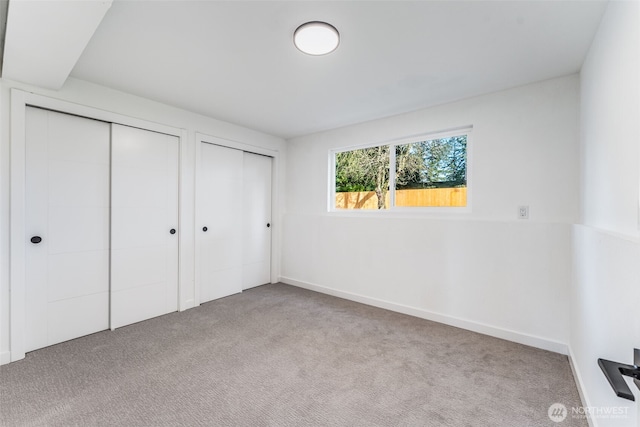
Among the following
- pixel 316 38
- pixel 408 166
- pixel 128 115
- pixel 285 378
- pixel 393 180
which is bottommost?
pixel 285 378

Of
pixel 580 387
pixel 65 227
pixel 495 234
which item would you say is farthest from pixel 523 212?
pixel 65 227

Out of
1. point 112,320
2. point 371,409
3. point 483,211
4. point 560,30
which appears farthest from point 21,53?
point 483,211

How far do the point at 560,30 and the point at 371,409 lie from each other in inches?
106

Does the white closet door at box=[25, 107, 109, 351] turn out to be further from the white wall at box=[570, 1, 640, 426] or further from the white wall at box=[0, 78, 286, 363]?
the white wall at box=[570, 1, 640, 426]

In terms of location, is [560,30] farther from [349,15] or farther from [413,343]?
[413,343]

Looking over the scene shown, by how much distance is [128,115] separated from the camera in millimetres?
2869

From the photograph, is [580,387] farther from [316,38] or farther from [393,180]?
[316,38]

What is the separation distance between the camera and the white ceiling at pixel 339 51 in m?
1.65

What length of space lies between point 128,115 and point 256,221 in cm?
211

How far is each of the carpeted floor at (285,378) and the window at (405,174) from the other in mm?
1463

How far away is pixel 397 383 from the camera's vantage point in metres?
1.96

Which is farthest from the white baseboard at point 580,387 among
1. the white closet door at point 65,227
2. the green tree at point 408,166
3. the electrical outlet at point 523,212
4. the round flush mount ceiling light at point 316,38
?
the white closet door at point 65,227

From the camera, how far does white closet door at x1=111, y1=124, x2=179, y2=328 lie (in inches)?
112

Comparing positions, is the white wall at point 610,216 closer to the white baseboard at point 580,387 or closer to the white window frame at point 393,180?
the white baseboard at point 580,387
